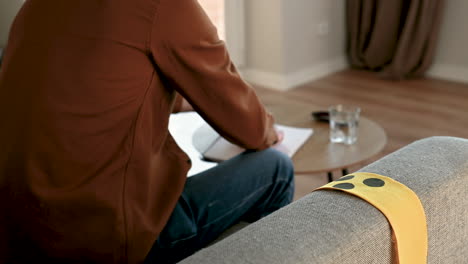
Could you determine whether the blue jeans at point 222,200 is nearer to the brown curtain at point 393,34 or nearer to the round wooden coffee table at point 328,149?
the round wooden coffee table at point 328,149

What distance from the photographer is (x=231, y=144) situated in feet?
5.63

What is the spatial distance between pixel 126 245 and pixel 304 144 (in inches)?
32.5

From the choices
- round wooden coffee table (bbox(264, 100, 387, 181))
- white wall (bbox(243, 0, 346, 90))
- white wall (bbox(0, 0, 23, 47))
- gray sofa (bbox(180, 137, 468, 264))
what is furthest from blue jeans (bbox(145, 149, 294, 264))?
white wall (bbox(243, 0, 346, 90))

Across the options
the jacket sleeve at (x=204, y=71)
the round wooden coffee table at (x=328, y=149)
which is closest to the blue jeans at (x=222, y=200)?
the jacket sleeve at (x=204, y=71)

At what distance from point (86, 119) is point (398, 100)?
107 inches

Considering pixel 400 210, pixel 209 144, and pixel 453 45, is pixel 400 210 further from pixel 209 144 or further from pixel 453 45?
pixel 453 45

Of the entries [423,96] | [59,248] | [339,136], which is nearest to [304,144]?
[339,136]

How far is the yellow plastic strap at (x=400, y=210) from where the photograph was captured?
79 cm

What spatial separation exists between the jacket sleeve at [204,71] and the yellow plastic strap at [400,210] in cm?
38

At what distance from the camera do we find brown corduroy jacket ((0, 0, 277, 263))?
998 mm

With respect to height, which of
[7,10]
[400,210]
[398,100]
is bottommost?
[398,100]

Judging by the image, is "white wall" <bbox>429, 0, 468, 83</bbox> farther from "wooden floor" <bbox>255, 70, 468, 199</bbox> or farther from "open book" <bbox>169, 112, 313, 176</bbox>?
"open book" <bbox>169, 112, 313, 176</bbox>

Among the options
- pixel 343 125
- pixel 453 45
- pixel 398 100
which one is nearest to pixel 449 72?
pixel 453 45

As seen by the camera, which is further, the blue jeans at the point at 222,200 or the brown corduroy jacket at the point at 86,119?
the blue jeans at the point at 222,200
